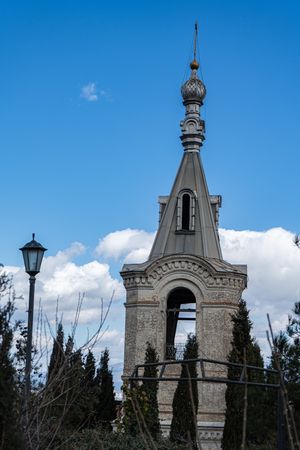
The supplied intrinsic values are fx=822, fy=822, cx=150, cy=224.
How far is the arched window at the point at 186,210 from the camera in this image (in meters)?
29.4

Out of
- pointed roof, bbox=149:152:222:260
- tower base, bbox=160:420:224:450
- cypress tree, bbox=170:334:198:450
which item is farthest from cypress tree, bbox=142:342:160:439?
pointed roof, bbox=149:152:222:260

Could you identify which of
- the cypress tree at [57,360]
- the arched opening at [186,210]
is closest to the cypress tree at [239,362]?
the arched opening at [186,210]

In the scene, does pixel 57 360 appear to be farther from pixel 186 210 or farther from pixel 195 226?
pixel 186 210

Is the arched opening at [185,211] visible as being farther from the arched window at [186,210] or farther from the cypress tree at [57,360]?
the cypress tree at [57,360]

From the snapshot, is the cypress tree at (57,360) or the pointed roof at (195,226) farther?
the pointed roof at (195,226)

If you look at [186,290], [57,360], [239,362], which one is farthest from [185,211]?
[57,360]

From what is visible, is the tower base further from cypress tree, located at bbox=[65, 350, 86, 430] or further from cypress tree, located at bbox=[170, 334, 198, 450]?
cypress tree, located at bbox=[65, 350, 86, 430]

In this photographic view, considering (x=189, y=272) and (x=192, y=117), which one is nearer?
(x=189, y=272)

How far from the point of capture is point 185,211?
29750mm

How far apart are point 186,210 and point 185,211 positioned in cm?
5

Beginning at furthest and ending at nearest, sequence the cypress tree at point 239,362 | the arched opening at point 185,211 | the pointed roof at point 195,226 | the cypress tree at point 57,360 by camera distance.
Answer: the arched opening at point 185,211, the pointed roof at point 195,226, the cypress tree at point 239,362, the cypress tree at point 57,360

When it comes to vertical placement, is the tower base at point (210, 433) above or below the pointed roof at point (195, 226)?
below

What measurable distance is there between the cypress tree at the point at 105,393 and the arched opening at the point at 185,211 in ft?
23.0

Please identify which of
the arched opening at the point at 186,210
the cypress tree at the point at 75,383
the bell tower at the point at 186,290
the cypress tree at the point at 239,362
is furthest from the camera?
the arched opening at the point at 186,210
